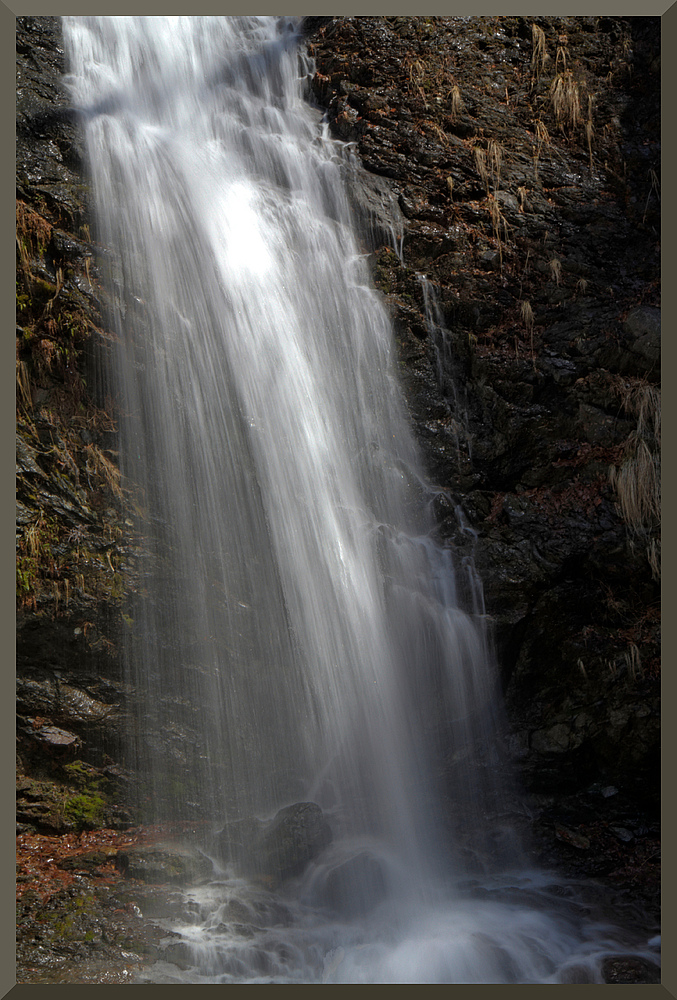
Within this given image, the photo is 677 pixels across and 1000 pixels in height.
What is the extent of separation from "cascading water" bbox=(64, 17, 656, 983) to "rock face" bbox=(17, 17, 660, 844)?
0.23 metres

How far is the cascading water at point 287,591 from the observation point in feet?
13.8

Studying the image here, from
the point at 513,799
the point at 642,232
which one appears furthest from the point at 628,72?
the point at 513,799

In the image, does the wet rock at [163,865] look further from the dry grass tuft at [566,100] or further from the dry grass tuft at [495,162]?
the dry grass tuft at [566,100]

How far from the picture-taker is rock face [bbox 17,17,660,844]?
4.52 meters

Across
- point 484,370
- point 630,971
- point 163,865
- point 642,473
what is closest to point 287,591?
point 163,865

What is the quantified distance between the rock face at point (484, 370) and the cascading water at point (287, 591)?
0.23 metres

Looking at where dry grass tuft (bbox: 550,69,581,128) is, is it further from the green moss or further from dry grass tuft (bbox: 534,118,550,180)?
the green moss

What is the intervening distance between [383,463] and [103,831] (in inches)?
131

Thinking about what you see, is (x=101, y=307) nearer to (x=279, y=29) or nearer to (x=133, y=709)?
(x=133, y=709)

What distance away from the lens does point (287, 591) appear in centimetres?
477

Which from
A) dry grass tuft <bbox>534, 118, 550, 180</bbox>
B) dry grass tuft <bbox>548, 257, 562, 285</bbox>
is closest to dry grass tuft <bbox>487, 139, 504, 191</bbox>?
dry grass tuft <bbox>534, 118, 550, 180</bbox>

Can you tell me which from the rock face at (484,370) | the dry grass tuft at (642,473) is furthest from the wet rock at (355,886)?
the dry grass tuft at (642,473)

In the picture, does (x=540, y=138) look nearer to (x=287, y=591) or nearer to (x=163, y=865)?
(x=287, y=591)

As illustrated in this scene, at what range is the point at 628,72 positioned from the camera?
6391 mm
